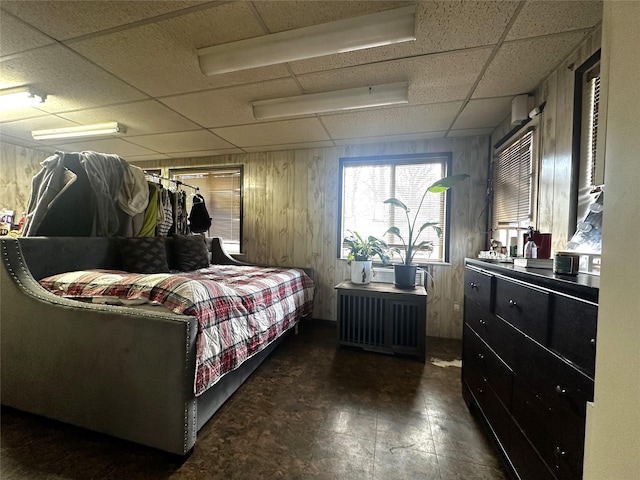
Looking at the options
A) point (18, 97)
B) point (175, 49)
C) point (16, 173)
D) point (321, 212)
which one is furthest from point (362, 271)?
point (16, 173)

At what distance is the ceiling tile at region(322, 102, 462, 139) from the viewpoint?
2365 mm

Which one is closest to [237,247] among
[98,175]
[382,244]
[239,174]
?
[239,174]

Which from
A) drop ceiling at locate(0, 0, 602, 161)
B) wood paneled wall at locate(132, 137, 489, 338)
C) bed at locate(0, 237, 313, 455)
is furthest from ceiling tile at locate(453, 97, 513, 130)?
bed at locate(0, 237, 313, 455)

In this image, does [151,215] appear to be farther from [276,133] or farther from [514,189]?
[514,189]

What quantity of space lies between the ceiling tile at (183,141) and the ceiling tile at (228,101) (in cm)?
43

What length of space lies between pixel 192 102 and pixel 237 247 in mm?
2149

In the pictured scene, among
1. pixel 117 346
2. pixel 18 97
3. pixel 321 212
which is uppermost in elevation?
pixel 18 97

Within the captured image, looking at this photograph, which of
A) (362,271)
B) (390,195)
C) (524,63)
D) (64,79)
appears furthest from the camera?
(390,195)

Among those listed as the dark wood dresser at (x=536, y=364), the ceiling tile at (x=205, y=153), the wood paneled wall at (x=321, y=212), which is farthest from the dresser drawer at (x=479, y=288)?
the ceiling tile at (x=205, y=153)

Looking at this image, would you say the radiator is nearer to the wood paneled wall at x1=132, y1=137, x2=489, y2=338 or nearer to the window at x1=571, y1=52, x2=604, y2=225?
the wood paneled wall at x1=132, y1=137, x2=489, y2=338

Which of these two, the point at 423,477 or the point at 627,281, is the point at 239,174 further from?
the point at 627,281

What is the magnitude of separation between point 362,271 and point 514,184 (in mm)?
1620

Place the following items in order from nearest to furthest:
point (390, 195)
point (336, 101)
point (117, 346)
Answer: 1. point (117, 346)
2. point (336, 101)
3. point (390, 195)

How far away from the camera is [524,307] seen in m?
1.09
